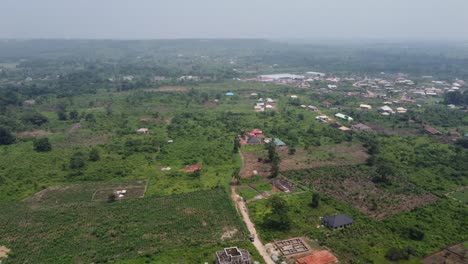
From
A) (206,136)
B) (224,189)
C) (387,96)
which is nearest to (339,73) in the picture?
(387,96)

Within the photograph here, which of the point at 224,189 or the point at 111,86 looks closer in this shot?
the point at 224,189

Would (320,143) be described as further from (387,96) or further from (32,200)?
(387,96)

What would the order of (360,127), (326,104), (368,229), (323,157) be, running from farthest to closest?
(326,104)
(360,127)
(323,157)
(368,229)

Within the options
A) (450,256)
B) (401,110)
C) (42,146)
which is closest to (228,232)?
(450,256)

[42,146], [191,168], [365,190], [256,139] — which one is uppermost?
[42,146]

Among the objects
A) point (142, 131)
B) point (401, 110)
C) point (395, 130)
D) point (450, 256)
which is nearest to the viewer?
point (450, 256)

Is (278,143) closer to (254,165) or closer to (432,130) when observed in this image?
(254,165)

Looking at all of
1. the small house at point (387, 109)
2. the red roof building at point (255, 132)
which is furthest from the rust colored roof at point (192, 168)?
the small house at point (387, 109)
